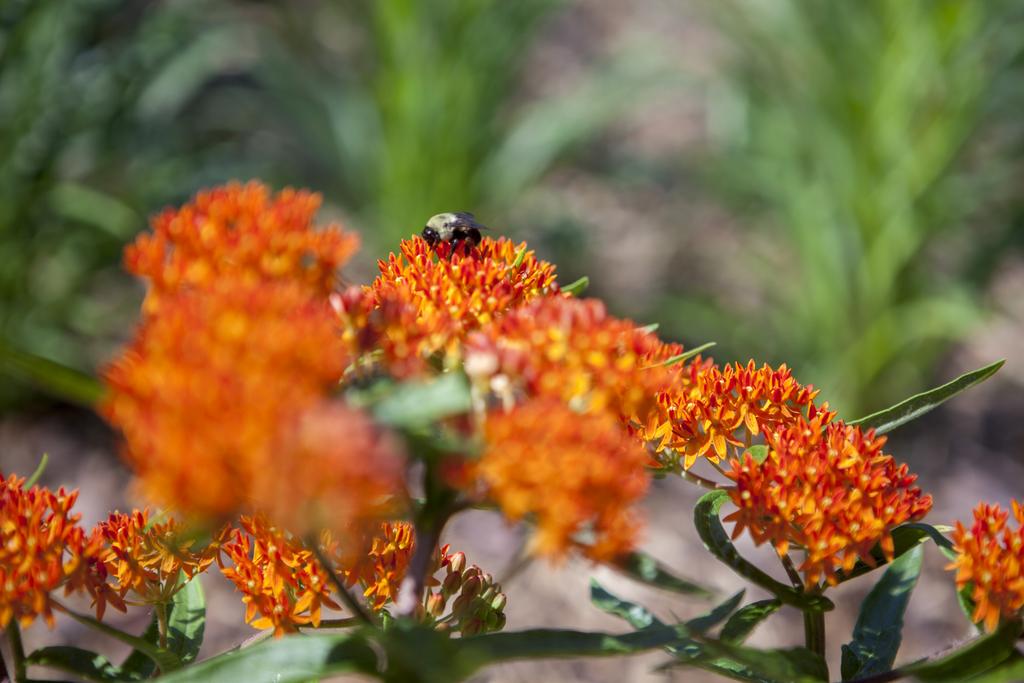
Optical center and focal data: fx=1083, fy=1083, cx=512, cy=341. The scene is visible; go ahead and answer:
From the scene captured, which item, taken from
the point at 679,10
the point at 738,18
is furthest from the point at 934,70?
the point at 679,10

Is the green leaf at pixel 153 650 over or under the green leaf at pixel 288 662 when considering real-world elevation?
over

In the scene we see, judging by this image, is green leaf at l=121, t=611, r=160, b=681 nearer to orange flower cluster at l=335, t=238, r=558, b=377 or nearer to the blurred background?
orange flower cluster at l=335, t=238, r=558, b=377

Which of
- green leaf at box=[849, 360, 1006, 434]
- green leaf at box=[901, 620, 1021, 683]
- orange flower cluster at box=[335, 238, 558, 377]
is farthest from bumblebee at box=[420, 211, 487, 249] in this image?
green leaf at box=[901, 620, 1021, 683]

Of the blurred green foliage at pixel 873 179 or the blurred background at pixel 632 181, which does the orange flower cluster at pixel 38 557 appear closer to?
the blurred background at pixel 632 181

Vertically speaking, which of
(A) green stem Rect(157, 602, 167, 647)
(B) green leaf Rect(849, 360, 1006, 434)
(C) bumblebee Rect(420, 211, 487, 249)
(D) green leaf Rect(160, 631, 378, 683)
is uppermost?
(C) bumblebee Rect(420, 211, 487, 249)

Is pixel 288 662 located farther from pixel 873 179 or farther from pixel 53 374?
pixel 873 179

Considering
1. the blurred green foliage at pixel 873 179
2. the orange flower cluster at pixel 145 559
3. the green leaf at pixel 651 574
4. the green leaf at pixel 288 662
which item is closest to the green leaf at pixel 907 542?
the green leaf at pixel 651 574
